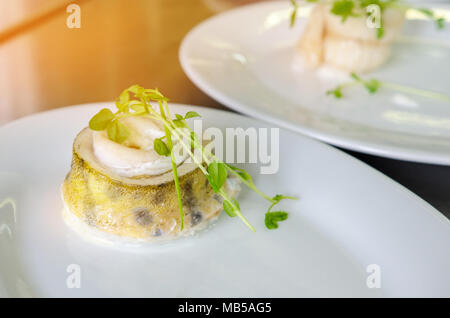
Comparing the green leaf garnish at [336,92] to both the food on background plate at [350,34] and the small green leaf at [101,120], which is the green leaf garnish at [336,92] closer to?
the food on background plate at [350,34]

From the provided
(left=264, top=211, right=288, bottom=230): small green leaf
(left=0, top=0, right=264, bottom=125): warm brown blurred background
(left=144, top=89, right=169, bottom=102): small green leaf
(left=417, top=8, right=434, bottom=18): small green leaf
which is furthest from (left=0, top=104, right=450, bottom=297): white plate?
(left=417, top=8, right=434, bottom=18): small green leaf

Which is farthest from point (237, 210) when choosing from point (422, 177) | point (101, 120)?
point (422, 177)

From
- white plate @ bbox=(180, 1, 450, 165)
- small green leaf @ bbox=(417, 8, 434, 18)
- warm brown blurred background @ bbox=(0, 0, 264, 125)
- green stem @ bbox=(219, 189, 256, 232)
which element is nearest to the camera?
green stem @ bbox=(219, 189, 256, 232)

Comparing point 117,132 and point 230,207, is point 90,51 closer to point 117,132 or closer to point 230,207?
point 117,132

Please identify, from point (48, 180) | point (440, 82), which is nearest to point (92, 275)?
point (48, 180)

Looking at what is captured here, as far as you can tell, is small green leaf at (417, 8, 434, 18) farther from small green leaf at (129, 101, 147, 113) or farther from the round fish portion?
small green leaf at (129, 101, 147, 113)

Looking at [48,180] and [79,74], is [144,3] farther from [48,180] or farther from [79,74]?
[48,180]

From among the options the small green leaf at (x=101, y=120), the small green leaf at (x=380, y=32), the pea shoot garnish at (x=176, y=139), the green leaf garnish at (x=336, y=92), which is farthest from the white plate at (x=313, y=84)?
the small green leaf at (x=101, y=120)
